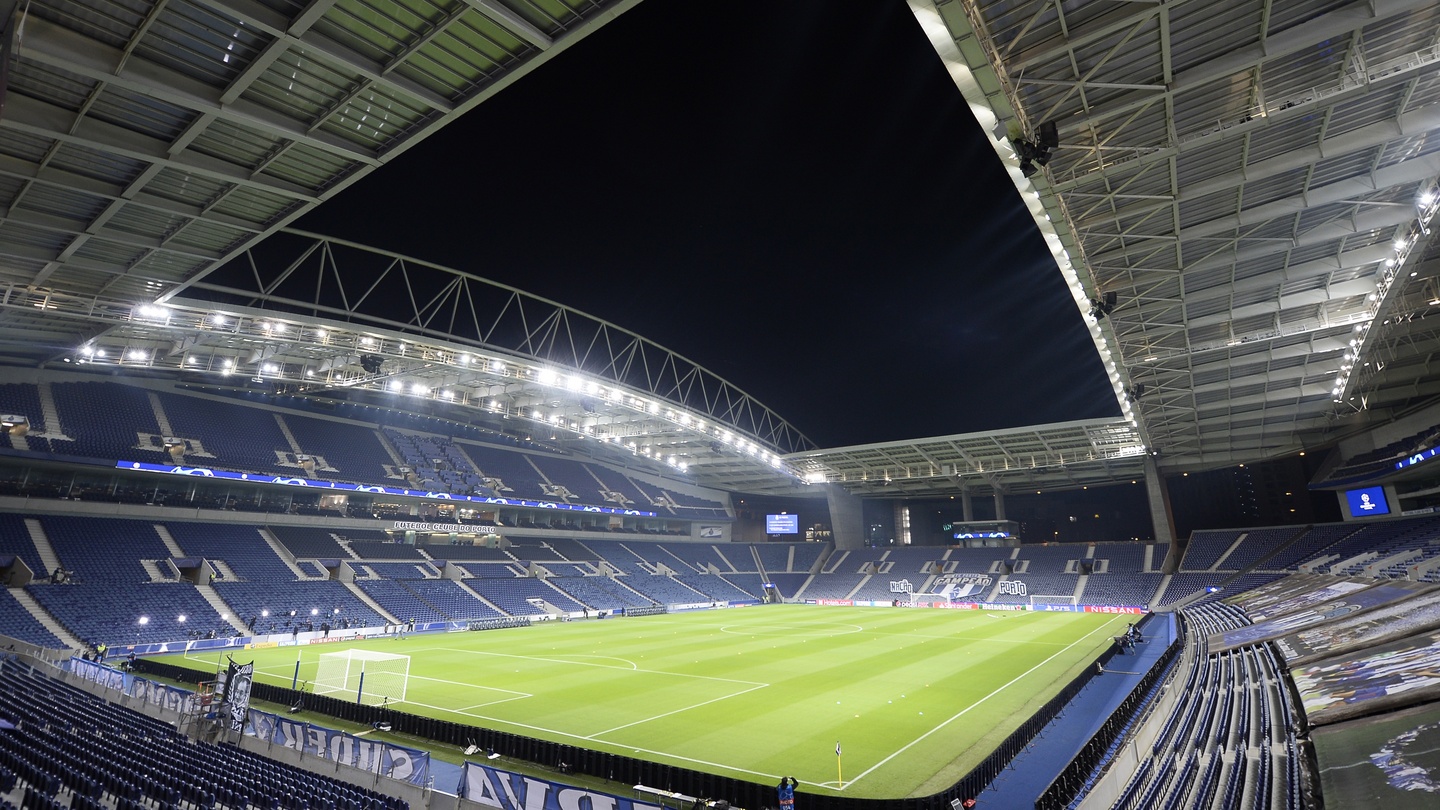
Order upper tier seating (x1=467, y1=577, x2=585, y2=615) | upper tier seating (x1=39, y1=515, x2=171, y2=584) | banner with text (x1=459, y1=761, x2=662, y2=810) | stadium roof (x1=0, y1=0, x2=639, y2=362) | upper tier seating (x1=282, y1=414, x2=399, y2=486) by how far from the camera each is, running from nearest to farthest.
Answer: banner with text (x1=459, y1=761, x2=662, y2=810), stadium roof (x1=0, y1=0, x2=639, y2=362), upper tier seating (x1=39, y1=515, x2=171, y2=584), upper tier seating (x1=282, y1=414, x2=399, y2=486), upper tier seating (x1=467, y1=577, x2=585, y2=615)

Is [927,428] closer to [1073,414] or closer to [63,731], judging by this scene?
[1073,414]

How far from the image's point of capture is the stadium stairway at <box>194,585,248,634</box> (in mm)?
34188

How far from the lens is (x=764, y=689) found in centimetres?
2444

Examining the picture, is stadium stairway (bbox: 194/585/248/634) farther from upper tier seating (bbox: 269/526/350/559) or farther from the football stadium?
upper tier seating (bbox: 269/526/350/559)

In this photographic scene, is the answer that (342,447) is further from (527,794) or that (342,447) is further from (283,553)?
(527,794)

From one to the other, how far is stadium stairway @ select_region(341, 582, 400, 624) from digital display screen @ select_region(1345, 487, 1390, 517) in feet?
207

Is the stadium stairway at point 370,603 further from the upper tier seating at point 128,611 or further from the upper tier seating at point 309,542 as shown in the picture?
the upper tier seating at point 128,611

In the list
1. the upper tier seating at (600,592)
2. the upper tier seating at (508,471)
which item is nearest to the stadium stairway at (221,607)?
the upper tier seating at (508,471)

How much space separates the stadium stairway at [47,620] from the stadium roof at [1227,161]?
39884 mm

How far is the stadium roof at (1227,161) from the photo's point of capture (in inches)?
551

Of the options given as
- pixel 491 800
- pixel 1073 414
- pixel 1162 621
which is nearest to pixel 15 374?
pixel 491 800

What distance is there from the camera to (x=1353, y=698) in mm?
11016

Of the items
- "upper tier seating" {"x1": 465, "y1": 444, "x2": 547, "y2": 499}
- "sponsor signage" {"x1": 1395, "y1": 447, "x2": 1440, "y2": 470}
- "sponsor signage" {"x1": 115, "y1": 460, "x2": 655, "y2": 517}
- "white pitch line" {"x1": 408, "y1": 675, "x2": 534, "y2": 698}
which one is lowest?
"white pitch line" {"x1": 408, "y1": 675, "x2": 534, "y2": 698}

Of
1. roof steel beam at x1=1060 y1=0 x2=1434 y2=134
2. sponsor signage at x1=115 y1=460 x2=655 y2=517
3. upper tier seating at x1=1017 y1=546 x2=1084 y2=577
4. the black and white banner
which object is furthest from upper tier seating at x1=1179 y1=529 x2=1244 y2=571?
the black and white banner
